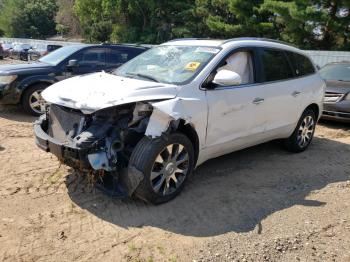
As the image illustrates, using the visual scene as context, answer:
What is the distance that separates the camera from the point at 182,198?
15.6 ft

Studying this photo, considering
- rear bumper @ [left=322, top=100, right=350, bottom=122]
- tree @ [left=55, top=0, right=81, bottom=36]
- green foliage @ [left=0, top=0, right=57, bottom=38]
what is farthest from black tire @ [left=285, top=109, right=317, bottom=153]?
green foliage @ [left=0, top=0, right=57, bottom=38]

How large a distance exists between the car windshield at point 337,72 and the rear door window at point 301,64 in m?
3.25

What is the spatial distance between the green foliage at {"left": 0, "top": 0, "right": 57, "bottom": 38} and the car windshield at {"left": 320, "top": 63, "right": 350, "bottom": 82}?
61.1 m

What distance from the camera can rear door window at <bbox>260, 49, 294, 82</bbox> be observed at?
19.0 feet

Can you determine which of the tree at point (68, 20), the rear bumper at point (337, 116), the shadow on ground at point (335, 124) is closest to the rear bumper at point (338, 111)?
the rear bumper at point (337, 116)

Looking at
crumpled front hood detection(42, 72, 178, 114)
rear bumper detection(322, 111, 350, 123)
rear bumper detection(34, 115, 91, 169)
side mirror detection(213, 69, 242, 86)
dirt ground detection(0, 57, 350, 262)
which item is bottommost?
dirt ground detection(0, 57, 350, 262)

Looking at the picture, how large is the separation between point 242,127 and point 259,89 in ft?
1.97

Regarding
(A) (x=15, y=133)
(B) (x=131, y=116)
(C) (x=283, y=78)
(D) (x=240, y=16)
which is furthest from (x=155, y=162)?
(D) (x=240, y=16)

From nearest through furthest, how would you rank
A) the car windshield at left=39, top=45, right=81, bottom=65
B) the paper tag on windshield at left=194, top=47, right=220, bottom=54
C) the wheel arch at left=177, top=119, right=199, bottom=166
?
the wheel arch at left=177, top=119, right=199, bottom=166, the paper tag on windshield at left=194, top=47, right=220, bottom=54, the car windshield at left=39, top=45, right=81, bottom=65

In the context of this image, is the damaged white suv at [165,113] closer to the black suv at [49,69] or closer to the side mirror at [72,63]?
the side mirror at [72,63]

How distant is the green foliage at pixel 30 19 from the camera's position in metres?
64.9

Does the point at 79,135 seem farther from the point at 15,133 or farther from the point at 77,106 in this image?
the point at 15,133

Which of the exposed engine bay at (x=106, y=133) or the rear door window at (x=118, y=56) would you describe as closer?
the exposed engine bay at (x=106, y=133)

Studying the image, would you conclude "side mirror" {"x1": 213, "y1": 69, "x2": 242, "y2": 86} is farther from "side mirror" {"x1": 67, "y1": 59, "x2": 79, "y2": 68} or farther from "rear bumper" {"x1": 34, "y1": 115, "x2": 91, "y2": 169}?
"side mirror" {"x1": 67, "y1": 59, "x2": 79, "y2": 68}
